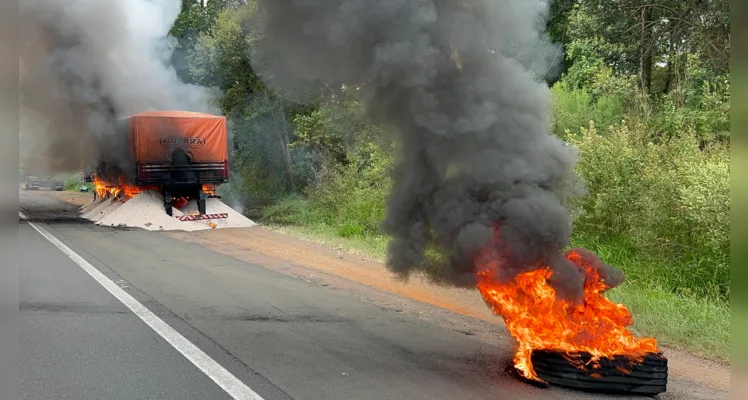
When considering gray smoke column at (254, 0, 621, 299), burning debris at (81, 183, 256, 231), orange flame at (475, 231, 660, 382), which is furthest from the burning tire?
burning debris at (81, 183, 256, 231)

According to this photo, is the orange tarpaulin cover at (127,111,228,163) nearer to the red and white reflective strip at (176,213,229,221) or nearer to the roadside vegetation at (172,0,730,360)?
the red and white reflective strip at (176,213,229,221)

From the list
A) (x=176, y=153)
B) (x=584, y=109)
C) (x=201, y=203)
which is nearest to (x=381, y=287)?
(x=584, y=109)

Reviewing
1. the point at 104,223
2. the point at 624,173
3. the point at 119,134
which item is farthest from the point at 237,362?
the point at 119,134

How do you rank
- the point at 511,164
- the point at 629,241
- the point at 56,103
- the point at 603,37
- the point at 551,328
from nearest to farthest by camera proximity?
the point at 551,328
the point at 511,164
the point at 629,241
the point at 603,37
the point at 56,103

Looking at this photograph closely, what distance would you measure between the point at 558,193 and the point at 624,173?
19.1 feet

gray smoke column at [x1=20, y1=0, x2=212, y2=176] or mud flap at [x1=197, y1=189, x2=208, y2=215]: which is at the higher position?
gray smoke column at [x1=20, y1=0, x2=212, y2=176]

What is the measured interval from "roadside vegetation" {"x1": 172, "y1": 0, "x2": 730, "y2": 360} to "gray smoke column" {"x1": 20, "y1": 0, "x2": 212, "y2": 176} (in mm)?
2059

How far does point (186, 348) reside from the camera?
6.03 m

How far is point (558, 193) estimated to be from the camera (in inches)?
231

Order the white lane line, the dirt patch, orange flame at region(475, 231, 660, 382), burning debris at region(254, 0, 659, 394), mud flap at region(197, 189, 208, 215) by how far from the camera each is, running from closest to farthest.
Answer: the white lane line
orange flame at region(475, 231, 660, 382)
burning debris at region(254, 0, 659, 394)
the dirt patch
mud flap at region(197, 189, 208, 215)

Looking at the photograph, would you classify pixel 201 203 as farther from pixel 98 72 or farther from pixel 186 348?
pixel 186 348

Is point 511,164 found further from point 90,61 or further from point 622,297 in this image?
point 90,61

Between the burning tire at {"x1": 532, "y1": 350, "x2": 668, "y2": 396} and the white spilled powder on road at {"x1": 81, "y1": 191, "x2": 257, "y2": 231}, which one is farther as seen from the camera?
the white spilled powder on road at {"x1": 81, "y1": 191, "x2": 257, "y2": 231}

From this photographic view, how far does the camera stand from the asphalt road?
501cm
